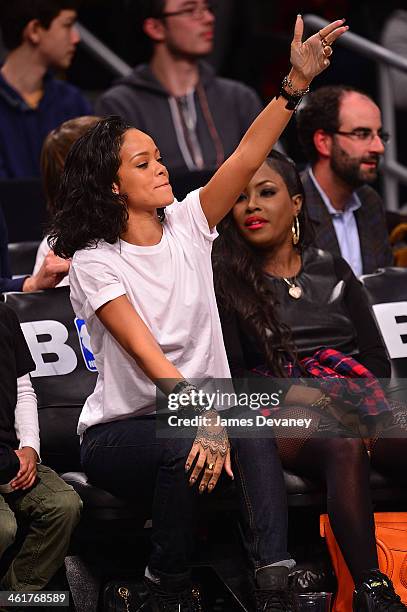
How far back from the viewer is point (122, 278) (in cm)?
300

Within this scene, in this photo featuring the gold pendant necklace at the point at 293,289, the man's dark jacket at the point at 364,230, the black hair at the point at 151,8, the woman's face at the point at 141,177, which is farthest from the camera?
the black hair at the point at 151,8

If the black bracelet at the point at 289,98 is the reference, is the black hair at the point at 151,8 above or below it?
above

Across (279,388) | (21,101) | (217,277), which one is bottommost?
(279,388)

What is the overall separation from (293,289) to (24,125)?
1.80 m

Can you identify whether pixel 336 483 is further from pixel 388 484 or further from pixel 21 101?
pixel 21 101

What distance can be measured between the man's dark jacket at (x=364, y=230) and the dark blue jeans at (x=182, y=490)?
126 centimetres

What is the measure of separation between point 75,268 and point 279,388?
64 cm

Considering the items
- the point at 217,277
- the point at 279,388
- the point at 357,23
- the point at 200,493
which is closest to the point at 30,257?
the point at 217,277

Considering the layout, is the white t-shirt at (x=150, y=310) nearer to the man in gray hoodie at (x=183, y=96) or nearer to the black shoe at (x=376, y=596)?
the black shoe at (x=376, y=596)

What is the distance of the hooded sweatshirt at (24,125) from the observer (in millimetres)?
4766

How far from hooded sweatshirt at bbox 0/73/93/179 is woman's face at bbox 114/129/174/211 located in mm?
1771

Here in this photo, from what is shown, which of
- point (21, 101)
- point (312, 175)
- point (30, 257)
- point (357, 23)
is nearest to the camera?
point (30, 257)

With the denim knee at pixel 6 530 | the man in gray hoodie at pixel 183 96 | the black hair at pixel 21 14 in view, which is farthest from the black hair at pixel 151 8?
the denim knee at pixel 6 530

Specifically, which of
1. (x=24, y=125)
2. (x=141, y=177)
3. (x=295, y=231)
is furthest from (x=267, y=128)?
(x=24, y=125)
